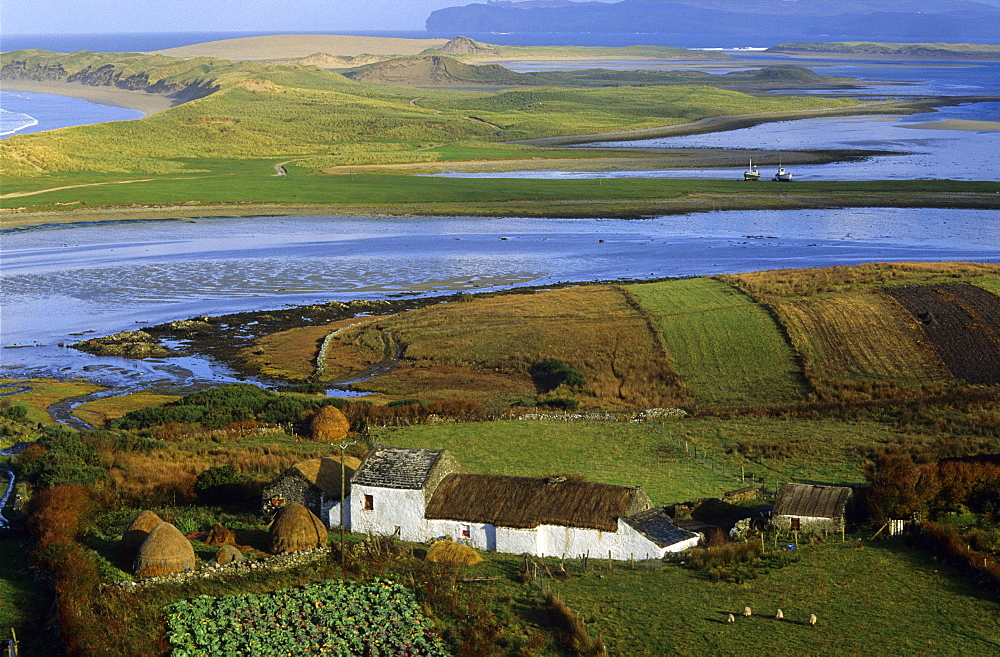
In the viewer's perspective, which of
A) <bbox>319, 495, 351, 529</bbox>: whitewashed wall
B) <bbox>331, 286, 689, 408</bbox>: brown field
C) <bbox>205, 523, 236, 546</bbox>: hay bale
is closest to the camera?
<bbox>205, 523, 236, 546</bbox>: hay bale

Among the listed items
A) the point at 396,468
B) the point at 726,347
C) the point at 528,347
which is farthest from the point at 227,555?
the point at 726,347

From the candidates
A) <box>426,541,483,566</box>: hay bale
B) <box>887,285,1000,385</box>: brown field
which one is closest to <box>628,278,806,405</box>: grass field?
<box>887,285,1000,385</box>: brown field

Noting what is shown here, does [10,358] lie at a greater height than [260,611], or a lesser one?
lesser

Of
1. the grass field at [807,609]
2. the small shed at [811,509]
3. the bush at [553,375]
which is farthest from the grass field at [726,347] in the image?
the grass field at [807,609]

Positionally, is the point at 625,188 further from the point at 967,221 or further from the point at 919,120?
the point at 919,120

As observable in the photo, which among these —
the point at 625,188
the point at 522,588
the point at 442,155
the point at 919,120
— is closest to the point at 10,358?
the point at 522,588

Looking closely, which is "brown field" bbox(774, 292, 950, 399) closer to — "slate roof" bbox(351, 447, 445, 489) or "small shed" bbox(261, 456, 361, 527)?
→ "slate roof" bbox(351, 447, 445, 489)
